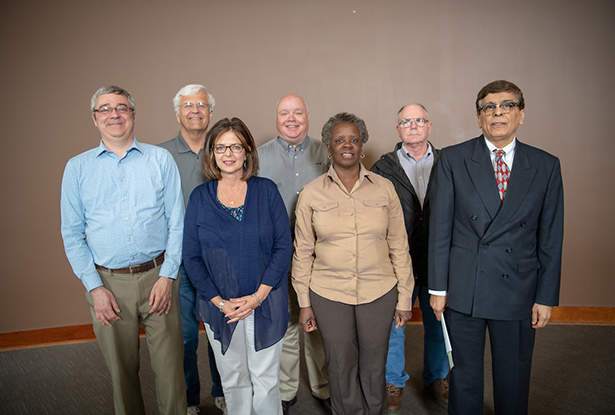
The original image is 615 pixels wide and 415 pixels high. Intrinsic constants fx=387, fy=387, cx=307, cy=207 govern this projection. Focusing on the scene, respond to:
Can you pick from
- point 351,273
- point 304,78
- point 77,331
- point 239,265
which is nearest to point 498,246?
point 351,273

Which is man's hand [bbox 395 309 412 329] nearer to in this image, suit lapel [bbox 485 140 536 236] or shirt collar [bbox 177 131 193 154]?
suit lapel [bbox 485 140 536 236]

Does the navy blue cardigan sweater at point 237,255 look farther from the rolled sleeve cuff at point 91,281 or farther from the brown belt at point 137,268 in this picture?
the rolled sleeve cuff at point 91,281

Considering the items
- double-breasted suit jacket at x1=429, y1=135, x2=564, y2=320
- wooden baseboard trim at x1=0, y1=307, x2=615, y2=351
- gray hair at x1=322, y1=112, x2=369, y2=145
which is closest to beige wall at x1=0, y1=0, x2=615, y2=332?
wooden baseboard trim at x1=0, y1=307, x2=615, y2=351

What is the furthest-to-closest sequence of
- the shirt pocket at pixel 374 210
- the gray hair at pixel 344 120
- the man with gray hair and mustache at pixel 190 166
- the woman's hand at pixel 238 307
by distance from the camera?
the man with gray hair and mustache at pixel 190 166
the gray hair at pixel 344 120
the shirt pocket at pixel 374 210
the woman's hand at pixel 238 307

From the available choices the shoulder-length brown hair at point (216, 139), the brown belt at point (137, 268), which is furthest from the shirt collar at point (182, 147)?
the brown belt at point (137, 268)

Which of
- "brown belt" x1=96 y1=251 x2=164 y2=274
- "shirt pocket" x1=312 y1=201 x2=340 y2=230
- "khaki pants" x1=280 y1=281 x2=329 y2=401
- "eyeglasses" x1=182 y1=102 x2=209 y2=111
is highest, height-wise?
"eyeglasses" x1=182 y1=102 x2=209 y2=111

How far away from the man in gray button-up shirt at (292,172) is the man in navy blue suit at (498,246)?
909 millimetres

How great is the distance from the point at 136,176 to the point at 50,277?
2.57 metres

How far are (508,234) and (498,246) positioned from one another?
0.07 metres

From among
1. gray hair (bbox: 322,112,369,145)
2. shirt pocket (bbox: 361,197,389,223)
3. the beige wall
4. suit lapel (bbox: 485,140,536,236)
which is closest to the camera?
suit lapel (bbox: 485,140,536,236)

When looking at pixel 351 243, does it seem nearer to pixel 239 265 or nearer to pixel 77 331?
pixel 239 265

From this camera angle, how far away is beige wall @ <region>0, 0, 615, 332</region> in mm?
3676

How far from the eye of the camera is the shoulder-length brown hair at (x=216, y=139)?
2.01 metres

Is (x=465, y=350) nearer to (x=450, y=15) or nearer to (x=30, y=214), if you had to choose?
(x=450, y=15)
